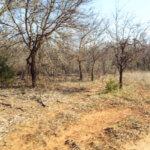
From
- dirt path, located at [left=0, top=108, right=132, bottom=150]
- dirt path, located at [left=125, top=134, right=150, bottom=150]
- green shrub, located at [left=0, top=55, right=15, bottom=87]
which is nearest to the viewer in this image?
dirt path, located at [left=125, top=134, right=150, bottom=150]

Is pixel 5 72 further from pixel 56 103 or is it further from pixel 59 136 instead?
pixel 59 136

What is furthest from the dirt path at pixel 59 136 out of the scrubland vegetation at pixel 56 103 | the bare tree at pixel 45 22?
the bare tree at pixel 45 22

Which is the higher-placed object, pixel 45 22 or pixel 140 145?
pixel 45 22

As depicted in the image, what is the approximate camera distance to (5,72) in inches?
290

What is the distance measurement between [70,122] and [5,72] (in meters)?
5.01

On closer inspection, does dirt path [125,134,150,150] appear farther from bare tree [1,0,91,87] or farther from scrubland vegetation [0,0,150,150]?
bare tree [1,0,91,87]

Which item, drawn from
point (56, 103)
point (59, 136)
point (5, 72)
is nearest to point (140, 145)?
point (59, 136)

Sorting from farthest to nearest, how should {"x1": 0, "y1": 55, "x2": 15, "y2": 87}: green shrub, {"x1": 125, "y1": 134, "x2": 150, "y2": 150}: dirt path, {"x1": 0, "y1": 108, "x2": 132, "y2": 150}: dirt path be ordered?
1. {"x1": 0, "y1": 55, "x2": 15, "y2": 87}: green shrub
2. {"x1": 0, "y1": 108, "x2": 132, "y2": 150}: dirt path
3. {"x1": 125, "y1": 134, "x2": 150, "y2": 150}: dirt path

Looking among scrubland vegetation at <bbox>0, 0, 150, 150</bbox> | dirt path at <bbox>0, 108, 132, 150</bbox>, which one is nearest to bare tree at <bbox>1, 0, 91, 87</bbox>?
scrubland vegetation at <bbox>0, 0, 150, 150</bbox>

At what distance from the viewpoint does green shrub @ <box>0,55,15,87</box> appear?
7.38 meters

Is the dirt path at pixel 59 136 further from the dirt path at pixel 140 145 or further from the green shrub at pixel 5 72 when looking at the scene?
the green shrub at pixel 5 72

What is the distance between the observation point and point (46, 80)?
566cm

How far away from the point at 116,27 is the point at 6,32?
6.11 m

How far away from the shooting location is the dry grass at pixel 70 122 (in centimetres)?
323
